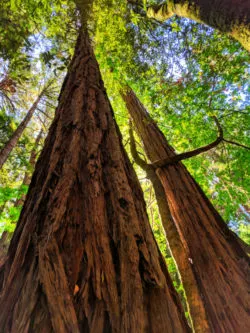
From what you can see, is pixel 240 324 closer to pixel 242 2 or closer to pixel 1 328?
pixel 1 328

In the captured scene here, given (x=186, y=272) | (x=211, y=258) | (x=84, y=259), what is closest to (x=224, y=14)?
(x=84, y=259)

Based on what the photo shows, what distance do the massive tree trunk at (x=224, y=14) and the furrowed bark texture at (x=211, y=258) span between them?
179 cm

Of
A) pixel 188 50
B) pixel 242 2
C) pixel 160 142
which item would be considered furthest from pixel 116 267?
pixel 188 50

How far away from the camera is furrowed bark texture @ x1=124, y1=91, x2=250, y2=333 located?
1792 millimetres

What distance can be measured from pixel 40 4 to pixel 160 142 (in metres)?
2.81

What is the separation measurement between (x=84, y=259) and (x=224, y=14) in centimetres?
181

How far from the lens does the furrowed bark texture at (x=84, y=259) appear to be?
2.21ft

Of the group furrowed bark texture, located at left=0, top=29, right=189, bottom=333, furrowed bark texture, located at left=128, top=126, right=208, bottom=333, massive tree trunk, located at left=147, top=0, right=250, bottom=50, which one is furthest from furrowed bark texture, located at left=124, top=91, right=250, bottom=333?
massive tree trunk, located at left=147, top=0, right=250, bottom=50

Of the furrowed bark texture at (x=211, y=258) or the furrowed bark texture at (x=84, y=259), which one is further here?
the furrowed bark texture at (x=211, y=258)

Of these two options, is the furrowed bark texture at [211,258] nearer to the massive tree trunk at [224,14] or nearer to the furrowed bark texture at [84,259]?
the furrowed bark texture at [84,259]

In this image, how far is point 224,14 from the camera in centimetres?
143

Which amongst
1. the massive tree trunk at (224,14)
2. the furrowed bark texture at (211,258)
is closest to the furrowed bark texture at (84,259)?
the massive tree trunk at (224,14)

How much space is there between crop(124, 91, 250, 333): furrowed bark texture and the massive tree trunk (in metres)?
1.79

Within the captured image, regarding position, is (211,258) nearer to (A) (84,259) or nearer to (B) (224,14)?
(A) (84,259)
